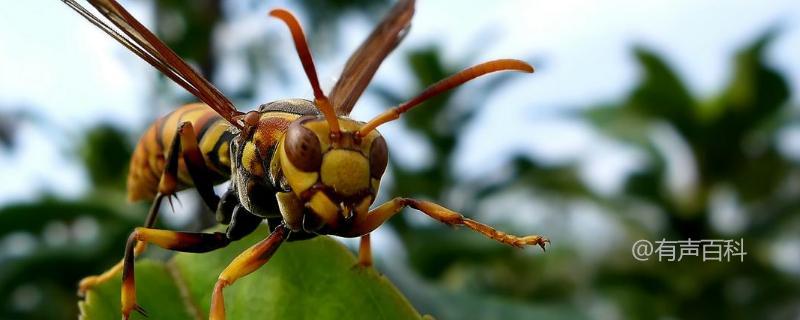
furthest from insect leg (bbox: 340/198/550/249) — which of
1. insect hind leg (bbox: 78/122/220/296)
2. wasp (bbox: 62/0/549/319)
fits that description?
insect hind leg (bbox: 78/122/220/296)

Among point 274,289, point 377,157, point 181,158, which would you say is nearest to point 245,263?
point 274,289

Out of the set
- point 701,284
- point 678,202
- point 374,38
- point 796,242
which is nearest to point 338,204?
point 374,38

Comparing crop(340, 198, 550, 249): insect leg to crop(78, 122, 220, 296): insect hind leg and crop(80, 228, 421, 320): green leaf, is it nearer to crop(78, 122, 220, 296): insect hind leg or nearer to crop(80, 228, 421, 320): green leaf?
crop(80, 228, 421, 320): green leaf

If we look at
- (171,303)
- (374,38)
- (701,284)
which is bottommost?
(171,303)

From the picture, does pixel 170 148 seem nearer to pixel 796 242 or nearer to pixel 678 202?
pixel 678 202

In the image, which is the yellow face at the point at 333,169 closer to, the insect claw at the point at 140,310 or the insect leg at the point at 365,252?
the insect leg at the point at 365,252

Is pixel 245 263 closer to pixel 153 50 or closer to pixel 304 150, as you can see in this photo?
pixel 304 150
